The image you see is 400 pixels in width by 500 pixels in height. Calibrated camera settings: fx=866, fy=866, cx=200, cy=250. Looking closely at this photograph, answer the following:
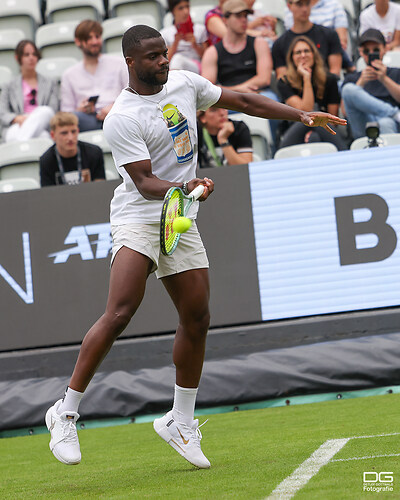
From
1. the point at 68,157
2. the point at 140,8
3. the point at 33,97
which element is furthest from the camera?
the point at 140,8

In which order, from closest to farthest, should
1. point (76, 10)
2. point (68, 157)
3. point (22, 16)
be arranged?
1. point (68, 157)
2. point (76, 10)
3. point (22, 16)

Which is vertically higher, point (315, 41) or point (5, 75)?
point (5, 75)

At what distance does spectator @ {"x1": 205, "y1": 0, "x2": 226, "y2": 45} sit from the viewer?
10.3 meters

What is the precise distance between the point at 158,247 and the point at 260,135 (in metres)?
5.02

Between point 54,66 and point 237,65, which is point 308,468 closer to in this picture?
point 237,65

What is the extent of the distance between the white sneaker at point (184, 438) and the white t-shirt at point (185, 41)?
6.65 metres

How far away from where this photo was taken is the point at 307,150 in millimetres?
8078

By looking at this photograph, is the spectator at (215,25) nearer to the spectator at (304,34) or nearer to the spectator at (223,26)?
the spectator at (223,26)

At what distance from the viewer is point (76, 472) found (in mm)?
4652

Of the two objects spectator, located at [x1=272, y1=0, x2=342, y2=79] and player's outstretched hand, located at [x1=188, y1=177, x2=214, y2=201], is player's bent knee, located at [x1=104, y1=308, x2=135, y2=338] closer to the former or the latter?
player's outstretched hand, located at [x1=188, y1=177, x2=214, y2=201]

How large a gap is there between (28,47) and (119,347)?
14.6ft

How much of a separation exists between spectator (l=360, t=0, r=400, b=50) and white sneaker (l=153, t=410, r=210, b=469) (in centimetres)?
702

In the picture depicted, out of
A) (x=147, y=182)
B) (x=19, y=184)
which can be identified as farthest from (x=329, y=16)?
(x=147, y=182)

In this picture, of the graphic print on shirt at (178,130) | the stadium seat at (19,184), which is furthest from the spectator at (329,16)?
the graphic print on shirt at (178,130)
